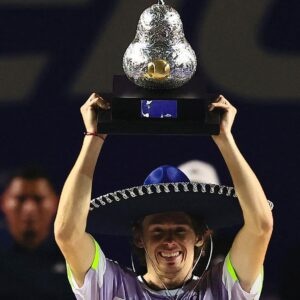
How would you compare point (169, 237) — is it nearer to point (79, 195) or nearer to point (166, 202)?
point (166, 202)

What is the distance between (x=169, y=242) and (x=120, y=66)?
1.41 metres

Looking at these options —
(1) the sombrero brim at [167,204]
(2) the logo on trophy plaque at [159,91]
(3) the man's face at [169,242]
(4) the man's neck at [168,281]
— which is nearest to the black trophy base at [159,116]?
(2) the logo on trophy plaque at [159,91]

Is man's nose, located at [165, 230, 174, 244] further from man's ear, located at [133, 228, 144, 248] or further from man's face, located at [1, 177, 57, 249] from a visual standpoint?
man's face, located at [1, 177, 57, 249]

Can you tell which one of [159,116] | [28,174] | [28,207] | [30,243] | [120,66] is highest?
[120,66]

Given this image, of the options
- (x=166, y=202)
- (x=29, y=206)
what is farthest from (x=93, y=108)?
(x=29, y=206)

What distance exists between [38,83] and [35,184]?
40 centimetres

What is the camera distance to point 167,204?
15.0 ft

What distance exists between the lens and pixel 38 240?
574 centimetres

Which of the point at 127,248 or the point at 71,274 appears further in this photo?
the point at 127,248

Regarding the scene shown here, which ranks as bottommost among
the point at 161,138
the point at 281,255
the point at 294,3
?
the point at 281,255

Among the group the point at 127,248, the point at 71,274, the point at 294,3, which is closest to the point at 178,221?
the point at 71,274

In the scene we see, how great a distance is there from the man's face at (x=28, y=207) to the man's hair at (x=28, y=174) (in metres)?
0.01

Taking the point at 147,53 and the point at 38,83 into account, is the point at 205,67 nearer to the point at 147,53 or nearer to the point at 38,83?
the point at 38,83

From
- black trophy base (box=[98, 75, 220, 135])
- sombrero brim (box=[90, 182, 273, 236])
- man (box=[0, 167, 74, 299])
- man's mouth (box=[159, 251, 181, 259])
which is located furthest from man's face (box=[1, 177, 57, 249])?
black trophy base (box=[98, 75, 220, 135])
